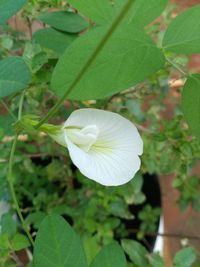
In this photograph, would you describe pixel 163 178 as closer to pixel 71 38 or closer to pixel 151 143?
pixel 151 143

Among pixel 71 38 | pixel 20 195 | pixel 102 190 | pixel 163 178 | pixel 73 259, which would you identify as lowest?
pixel 163 178

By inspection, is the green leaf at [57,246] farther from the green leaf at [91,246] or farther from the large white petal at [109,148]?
the green leaf at [91,246]

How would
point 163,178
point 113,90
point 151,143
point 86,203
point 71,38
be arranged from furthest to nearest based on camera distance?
1. point 163,178
2. point 86,203
3. point 151,143
4. point 71,38
5. point 113,90

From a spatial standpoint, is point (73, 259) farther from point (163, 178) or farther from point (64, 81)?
point (163, 178)

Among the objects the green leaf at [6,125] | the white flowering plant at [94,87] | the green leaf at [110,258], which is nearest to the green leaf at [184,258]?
the white flowering plant at [94,87]

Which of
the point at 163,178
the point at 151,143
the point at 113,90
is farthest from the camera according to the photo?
the point at 163,178

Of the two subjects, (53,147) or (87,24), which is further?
(53,147)

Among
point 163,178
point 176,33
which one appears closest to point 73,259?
point 176,33

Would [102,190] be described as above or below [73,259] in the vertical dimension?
below
